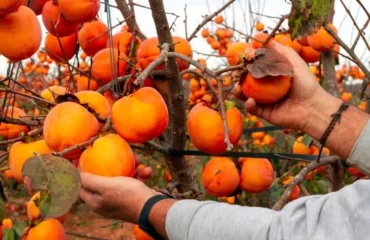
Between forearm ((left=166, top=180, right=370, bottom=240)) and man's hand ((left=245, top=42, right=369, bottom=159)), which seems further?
man's hand ((left=245, top=42, right=369, bottom=159))

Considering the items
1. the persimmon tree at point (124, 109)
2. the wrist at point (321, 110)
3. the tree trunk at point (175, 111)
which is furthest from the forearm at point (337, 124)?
the tree trunk at point (175, 111)

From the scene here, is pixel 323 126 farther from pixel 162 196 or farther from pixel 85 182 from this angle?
pixel 85 182

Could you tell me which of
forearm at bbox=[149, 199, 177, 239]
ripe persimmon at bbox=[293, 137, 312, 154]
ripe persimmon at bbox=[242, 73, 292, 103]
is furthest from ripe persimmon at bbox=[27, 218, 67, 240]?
ripe persimmon at bbox=[293, 137, 312, 154]

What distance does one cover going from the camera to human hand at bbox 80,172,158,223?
106 centimetres

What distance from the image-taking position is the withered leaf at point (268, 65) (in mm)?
1106

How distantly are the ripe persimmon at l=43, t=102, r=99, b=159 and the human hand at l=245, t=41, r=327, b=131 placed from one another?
42cm

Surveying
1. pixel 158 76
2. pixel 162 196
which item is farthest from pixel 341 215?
pixel 158 76

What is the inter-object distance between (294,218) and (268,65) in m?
0.35

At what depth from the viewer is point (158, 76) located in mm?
1369

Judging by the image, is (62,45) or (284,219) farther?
(62,45)

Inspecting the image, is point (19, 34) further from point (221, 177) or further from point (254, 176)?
point (254, 176)

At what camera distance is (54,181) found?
0.89 m

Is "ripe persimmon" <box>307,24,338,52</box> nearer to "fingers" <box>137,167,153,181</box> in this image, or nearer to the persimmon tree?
the persimmon tree

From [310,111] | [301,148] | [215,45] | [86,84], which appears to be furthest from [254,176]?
[215,45]
